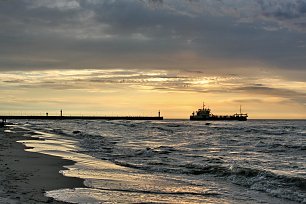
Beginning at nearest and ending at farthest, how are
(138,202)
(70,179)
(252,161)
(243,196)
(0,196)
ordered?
(0,196) → (138,202) → (243,196) → (70,179) → (252,161)

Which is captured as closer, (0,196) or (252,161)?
(0,196)

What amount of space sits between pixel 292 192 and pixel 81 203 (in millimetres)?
6810

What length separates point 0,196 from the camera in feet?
29.5

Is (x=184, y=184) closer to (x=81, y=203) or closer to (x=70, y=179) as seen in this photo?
(x=70, y=179)

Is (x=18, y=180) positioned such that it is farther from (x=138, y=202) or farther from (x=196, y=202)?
(x=196, y=202)

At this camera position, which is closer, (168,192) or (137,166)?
(168,192)

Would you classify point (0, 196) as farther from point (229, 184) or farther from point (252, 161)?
point (252, 161)

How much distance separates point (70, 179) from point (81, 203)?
4069mm

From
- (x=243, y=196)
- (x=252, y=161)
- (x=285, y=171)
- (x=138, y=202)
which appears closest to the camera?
(x=138, y=202)

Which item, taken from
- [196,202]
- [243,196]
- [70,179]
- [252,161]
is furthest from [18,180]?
[252,161]

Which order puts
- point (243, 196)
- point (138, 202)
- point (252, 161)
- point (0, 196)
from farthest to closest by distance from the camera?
point (252, 161) → point (243, 196) → point (138, 202) → point (0, 196)

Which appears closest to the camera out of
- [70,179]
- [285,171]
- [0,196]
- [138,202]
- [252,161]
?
[0,196]

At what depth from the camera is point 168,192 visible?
11680 mm

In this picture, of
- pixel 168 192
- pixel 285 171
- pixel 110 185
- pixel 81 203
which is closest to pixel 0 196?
pixel 81 203
